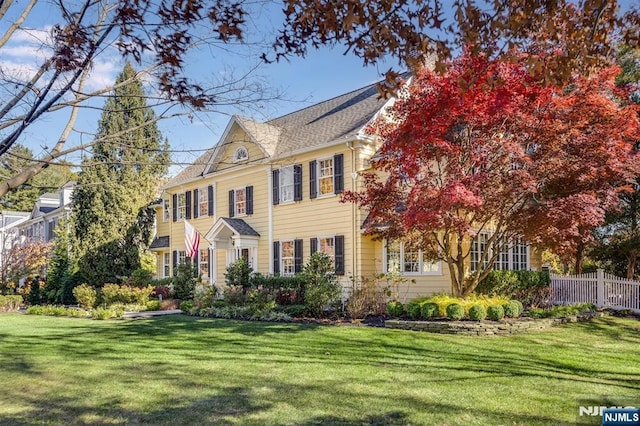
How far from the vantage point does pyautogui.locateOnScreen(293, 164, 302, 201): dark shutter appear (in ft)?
65.9

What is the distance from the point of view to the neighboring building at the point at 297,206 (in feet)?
58.5

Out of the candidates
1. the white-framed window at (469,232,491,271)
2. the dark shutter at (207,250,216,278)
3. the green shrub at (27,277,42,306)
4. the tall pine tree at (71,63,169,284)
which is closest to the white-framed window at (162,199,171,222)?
the tall pine tree at (71,63,169,284)

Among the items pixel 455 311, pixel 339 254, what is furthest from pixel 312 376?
pixel 339 254

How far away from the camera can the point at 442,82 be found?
11.5 m

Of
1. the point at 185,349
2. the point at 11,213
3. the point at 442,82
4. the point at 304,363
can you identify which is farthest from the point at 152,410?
the point at 11,213

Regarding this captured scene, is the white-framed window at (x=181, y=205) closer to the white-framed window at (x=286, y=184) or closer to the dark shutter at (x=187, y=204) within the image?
the dark shutter at (x=187, y=204)

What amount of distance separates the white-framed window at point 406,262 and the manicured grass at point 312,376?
5.21 m

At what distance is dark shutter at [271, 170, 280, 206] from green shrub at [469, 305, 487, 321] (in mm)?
10784

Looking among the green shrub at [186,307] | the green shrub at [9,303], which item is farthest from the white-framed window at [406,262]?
the green shrub at [9,303]

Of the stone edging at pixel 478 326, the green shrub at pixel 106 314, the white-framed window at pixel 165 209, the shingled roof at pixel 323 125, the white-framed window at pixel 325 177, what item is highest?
the shingled roof at pixel 323 125

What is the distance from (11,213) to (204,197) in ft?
118

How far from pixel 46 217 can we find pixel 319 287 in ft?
103

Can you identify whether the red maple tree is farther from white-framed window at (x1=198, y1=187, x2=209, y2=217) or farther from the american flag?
white-framed window at (x1=198, y1=187, x2=209, y2=217)

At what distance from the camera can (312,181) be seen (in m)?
19.6
